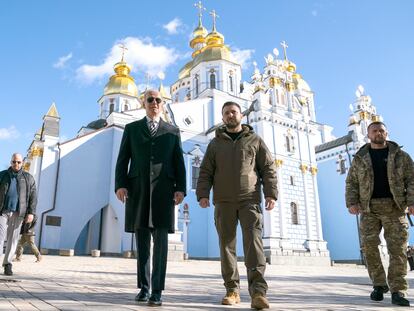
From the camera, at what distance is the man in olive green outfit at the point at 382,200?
14.9 ft

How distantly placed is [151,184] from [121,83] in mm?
33442

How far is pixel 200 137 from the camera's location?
2827 cm

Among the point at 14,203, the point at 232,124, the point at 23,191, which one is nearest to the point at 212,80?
the point at 23,191

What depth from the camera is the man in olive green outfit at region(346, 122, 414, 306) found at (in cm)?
455

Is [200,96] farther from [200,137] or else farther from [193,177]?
[193,177]

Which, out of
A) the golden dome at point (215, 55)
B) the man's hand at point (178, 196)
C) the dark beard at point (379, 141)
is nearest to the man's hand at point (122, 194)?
the man's hand at point (178, 196)

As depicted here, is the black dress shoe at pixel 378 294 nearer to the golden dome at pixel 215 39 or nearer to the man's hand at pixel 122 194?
the man's hand at pixel 122 194

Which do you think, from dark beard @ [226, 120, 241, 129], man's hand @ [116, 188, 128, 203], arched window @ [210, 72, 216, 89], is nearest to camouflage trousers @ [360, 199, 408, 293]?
dark beard @ [226, 120, 241, 129]

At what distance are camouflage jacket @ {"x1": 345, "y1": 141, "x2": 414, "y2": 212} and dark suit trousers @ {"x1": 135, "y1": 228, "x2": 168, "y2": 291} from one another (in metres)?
2.51

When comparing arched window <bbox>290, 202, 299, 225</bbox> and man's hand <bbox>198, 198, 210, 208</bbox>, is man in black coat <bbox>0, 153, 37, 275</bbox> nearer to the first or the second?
man's hand <bbox>198, 198, 210, 208</bbox>

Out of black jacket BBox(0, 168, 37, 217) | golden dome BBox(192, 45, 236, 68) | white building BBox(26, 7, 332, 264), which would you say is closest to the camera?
black jacket BBox(0, 168, 37, 217)

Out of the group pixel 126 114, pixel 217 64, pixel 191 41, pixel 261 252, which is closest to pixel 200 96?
pixel 217 64

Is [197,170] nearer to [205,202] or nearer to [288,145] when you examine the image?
[288,145]

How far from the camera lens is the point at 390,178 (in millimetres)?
4629
